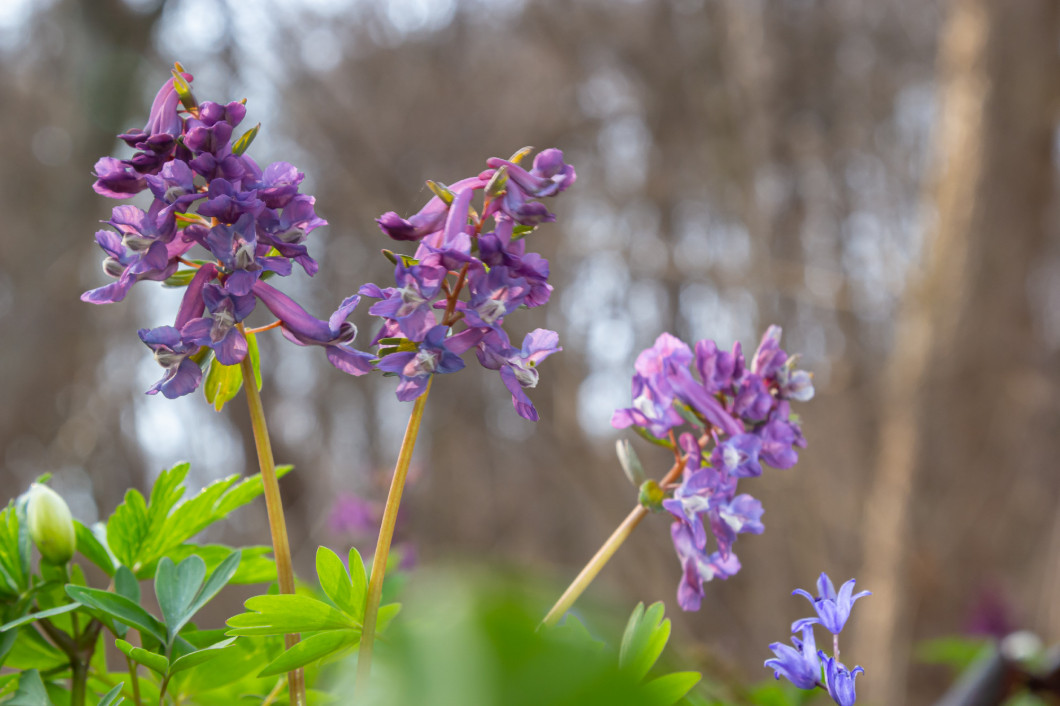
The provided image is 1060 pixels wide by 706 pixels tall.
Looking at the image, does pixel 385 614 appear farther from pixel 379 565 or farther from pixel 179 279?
pixel 179 279

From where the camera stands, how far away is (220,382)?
0.51 metres

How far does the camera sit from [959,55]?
8.57 feet

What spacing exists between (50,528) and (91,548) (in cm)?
5

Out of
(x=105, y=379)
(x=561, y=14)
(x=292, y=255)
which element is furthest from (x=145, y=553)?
(x=561, y=14)

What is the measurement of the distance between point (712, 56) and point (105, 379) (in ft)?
13.0

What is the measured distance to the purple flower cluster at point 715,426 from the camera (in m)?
0.51

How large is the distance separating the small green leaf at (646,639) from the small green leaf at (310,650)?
0.15 meters

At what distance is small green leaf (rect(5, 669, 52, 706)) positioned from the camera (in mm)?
431

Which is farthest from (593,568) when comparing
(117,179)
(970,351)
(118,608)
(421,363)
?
(970,351)

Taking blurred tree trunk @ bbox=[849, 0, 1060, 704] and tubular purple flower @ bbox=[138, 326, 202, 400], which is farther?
blurred tree trunk @ bbox=[849, 0, 1060, 704]

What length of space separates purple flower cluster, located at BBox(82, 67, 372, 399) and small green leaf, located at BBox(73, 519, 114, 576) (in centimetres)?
15

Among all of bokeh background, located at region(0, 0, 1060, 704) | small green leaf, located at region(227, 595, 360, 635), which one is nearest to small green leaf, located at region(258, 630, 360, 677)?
small green leaf, located at region(227, 595, 360, 635)

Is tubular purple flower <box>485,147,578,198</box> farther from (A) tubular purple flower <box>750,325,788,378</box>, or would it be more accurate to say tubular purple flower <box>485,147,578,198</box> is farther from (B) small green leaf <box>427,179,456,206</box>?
(A) tubular purple flower <box>750,325,788,378</box>

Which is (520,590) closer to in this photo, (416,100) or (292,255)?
(292,255)
